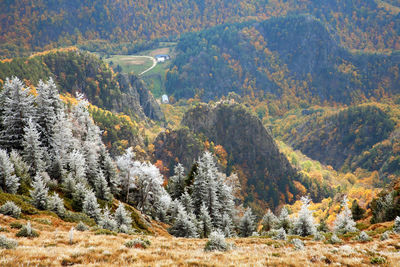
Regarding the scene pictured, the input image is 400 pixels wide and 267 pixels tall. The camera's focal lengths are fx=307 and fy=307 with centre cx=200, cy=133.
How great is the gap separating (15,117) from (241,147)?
15177 cm

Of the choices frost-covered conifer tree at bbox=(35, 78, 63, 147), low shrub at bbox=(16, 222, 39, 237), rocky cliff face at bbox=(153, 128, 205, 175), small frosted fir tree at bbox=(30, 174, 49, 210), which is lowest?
low shrub at bbox=(16, 222, 39, 237)

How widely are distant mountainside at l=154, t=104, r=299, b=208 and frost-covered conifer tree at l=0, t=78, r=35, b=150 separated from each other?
109 meters

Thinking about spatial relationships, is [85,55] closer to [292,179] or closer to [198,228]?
[292,179]

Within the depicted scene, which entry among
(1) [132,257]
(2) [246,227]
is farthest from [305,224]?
(1) [132,257]

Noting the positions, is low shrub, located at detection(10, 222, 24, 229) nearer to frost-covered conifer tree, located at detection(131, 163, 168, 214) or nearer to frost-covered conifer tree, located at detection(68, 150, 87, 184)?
frost-covered conifer tree, located at detection(68, 150, 87, 184)

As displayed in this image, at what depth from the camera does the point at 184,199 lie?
170 feet

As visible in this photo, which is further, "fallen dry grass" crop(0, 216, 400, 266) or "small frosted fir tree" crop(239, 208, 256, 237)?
"small frosted fir tree" crop(239, 208, 256, 237)

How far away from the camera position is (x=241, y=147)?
18625 centimetres

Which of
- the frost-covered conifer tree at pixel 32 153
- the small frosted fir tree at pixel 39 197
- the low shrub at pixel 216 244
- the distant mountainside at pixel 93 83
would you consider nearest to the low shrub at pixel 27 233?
the low shrub at pixel 216 244

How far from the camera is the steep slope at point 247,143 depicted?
17284cm

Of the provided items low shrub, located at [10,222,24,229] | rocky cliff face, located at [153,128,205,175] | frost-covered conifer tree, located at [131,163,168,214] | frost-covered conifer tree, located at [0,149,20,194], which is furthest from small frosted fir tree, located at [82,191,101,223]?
rocky cliff face, located at [153,128,205,175]

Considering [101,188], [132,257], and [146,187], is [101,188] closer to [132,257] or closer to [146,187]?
[146,187]

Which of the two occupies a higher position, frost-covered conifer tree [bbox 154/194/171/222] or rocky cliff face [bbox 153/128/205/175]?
rocky cliff face [bbox 153/128/205/175]

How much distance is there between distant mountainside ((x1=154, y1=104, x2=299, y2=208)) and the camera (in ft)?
513
